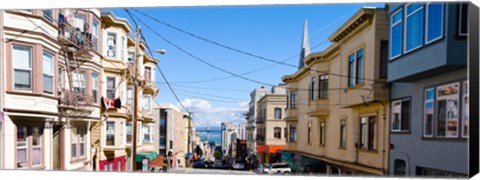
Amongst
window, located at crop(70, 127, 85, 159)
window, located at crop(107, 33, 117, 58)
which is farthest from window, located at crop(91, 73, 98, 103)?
window, located at crop(70, 127, 85, 159)

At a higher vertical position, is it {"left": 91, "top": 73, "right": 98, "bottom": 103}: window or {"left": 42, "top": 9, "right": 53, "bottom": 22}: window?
{"left": 42, "top": 9, "right": 53, "bottom": 22}: window

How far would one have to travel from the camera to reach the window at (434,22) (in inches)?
155

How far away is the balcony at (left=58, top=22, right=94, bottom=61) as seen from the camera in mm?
5363

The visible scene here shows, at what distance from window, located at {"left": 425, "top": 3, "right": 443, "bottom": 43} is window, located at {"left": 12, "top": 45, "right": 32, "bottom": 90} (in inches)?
194

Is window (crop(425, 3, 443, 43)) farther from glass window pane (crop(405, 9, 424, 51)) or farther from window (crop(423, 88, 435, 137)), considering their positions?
window (crop(423, 88, 435, 137))

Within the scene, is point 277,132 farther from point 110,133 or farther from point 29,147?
point 29,147

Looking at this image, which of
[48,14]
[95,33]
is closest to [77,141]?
[95,33]

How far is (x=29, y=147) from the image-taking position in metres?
5.29

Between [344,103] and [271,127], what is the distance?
1094 mm

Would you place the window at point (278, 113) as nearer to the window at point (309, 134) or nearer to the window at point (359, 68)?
the window at point (309, 134)

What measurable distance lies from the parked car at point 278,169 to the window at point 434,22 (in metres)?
2.28

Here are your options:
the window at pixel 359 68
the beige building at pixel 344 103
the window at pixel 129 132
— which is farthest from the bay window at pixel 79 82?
the window at pixel 359 68

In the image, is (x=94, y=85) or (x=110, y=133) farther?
(x=110, y=133)

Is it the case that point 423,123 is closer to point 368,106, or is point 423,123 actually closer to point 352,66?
point 368,106
